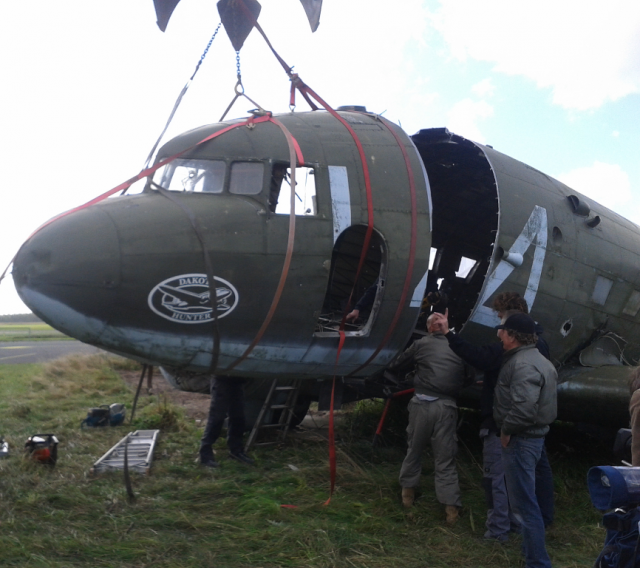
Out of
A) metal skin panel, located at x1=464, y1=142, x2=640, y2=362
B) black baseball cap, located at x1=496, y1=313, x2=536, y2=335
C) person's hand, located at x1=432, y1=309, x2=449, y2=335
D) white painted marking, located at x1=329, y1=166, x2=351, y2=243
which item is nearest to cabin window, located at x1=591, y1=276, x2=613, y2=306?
metal skin panel, located at x1=464, y1=142, x2=640, y2=362

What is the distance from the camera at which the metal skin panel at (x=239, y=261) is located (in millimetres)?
4695

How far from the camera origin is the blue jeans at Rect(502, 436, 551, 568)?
4.36 m

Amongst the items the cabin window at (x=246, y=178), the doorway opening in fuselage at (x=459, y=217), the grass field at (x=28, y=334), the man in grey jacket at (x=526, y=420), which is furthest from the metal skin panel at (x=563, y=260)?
the grass field at (x=28, y=334)

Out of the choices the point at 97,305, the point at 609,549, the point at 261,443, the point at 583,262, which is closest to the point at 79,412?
the point at 261,443

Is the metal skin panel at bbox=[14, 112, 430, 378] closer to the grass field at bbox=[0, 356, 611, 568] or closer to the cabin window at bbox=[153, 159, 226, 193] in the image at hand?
the cabin window at bbox=[153, 159, 226, 193]

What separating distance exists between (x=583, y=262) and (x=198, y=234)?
16.3 ft

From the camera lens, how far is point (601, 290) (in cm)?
763

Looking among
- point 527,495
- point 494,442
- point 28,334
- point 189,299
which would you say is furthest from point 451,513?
point 28,334

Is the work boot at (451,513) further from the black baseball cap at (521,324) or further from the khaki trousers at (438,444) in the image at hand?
the black baseball cap at (521,324)

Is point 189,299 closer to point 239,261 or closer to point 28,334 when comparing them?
point 239,261

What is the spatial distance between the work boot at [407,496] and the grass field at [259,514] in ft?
0.38

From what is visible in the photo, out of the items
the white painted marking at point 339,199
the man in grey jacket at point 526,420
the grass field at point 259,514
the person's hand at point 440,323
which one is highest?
the white painted marking at point 339,199

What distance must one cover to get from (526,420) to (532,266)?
9.55 ft

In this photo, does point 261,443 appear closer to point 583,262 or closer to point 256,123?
point 256,123
